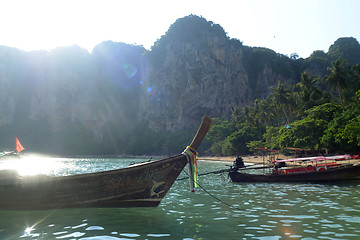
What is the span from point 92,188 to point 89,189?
0.11 meters

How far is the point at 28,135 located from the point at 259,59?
112741 millimetres

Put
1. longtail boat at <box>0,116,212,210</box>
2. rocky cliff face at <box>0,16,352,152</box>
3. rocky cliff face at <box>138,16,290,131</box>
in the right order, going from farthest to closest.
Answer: rocky cliff face at <box>0,16,352,152</box> < rocky cliff face at <box>138,16,290,131</box> < longtail boat at <box>0,116,212,210</box>

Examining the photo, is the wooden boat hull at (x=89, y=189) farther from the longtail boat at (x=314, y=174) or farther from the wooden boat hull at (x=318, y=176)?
the wooden boat hull at (x=318, y=176)

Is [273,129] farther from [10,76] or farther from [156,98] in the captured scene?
[10,76]

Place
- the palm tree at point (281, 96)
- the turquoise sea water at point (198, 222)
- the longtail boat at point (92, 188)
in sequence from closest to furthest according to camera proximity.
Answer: the turquoise sea water at point (198, 222) < the longtail boat at point (92, 188) < the palm tree at point (281, 96)

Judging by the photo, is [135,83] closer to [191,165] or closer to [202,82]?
[202,82]

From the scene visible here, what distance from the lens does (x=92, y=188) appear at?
941cm

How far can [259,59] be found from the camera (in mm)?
113750

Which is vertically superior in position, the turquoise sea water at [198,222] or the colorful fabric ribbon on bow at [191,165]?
the colorful fabric ribbon on bow at [191,165]

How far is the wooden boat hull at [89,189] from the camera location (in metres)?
9.38

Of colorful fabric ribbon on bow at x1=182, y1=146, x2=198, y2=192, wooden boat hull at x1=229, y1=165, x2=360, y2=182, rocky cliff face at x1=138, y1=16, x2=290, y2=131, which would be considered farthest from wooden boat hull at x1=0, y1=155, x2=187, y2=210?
rocky cliff face at x1=138, y1=16, x2=290, y2=131

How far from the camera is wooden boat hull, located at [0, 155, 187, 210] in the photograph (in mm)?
9383

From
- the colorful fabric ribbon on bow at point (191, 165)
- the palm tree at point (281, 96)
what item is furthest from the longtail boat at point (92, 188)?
the palm tree at point (281, 96)

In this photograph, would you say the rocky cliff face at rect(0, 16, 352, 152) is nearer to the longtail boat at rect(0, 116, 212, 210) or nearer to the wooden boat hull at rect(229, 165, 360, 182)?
the wooden boat hull at rect(229, 165, 360, 182)
